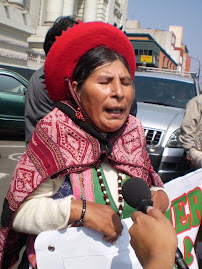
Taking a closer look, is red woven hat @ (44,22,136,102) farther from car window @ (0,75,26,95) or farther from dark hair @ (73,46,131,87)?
car window @ (0,75,26,95)

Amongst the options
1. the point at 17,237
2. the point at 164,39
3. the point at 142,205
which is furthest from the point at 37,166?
the point at 164,39

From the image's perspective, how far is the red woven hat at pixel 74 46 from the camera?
5.23 feet

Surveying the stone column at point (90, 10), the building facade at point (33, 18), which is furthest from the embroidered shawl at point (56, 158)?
the stone column at point (90, 10)

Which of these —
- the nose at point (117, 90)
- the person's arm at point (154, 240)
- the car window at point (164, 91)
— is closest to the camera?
the person's arm at point (154, 240)

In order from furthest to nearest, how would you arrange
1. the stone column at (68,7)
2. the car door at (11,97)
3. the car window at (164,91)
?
the stone column at (68,7)
the car door at (11,97)
the car window at (164,91)

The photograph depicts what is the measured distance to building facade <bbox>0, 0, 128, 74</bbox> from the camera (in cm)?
1680

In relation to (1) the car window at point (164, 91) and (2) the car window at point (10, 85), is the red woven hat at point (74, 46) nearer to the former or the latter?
(1) the car window at point (164, 91)

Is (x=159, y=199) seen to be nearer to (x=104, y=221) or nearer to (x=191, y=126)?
(x=104, y=221)

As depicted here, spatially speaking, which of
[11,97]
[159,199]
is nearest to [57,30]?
[159,199]

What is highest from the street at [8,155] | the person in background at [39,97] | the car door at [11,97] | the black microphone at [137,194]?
the person in background at [39,97]

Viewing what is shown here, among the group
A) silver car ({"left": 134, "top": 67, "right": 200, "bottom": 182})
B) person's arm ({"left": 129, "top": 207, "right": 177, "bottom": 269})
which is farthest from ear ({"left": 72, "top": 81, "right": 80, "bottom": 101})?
silver car ({"left": 134, "top": 67, "right": 200, "bottom": 182})

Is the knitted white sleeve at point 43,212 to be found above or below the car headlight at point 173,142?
above

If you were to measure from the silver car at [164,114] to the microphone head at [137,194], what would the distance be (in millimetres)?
3150

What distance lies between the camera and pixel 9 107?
362 inches
